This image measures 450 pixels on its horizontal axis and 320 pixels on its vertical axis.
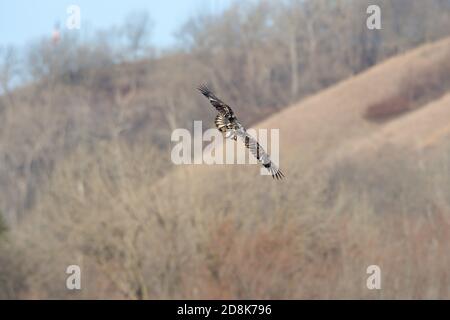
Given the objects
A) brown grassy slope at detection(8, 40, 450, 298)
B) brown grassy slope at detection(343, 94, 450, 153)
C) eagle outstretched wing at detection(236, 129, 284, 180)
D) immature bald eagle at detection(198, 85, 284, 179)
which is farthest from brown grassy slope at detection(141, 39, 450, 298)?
eagle outstretched wing at detection(236, 129, 284, 180)

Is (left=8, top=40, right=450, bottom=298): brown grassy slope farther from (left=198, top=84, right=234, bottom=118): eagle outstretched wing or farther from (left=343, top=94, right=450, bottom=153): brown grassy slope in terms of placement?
(left=198, top=84, right=234, bottom=118): eagle outstretched wing

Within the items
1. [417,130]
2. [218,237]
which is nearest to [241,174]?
[218,237]

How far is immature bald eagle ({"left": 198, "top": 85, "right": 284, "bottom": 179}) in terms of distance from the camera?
34.6 ft

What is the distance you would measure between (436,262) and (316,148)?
33.0ft

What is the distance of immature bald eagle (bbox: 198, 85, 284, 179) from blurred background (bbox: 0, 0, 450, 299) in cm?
2690

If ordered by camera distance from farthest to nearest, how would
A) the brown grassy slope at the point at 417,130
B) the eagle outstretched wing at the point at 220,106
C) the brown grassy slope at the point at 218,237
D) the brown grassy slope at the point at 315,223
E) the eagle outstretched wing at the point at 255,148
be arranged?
the brown grassy slope at the point at 417,130, the brown grassy slope at the point at 315,223, the brown grassy slope at the point at 218,237, the eagle outstretched wing at the point at 220,106, the eagle outstretched wing at the point at 255,148

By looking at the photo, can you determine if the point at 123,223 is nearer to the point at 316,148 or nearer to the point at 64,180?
the point at 64,180

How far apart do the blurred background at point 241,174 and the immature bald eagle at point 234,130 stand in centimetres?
2690

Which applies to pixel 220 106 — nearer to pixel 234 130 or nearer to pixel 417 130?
pixel 234 130

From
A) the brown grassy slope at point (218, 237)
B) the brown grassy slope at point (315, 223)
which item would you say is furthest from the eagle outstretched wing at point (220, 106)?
the brown grassy slope at point (315, 223)

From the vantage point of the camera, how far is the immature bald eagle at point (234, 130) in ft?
34.6

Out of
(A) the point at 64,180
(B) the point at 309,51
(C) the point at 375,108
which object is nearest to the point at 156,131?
(C) the point at 375,108

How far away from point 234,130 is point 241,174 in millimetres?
30121

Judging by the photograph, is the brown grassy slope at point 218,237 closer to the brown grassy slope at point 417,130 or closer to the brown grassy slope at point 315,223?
the brown grassy slope at point 315,223
